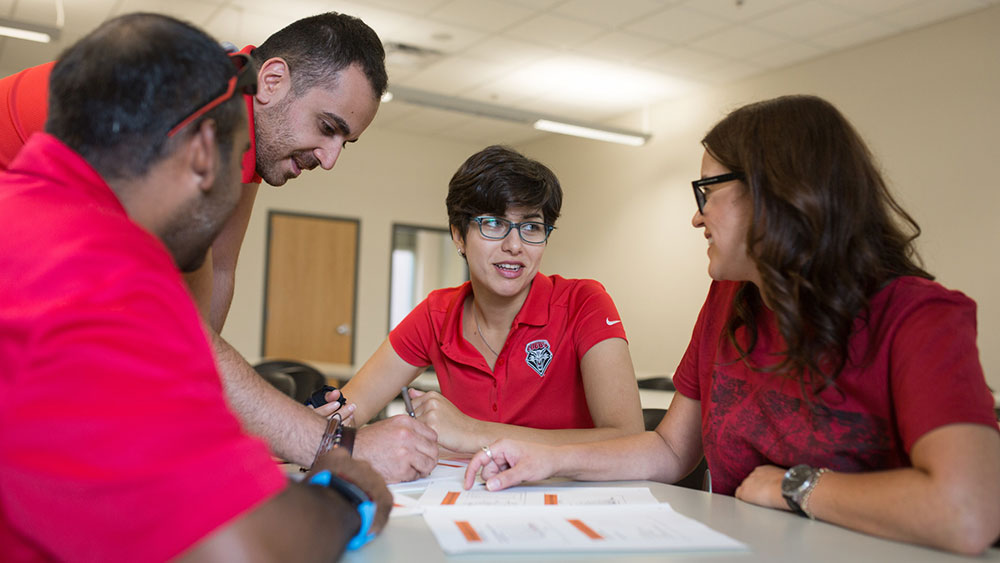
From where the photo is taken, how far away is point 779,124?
133 cm

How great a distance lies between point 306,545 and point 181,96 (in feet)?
1.67

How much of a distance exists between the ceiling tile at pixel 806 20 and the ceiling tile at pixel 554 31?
3.91 ft

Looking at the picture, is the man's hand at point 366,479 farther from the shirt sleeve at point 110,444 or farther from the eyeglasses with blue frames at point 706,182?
the eyeglasses with blue frames at point 706,182

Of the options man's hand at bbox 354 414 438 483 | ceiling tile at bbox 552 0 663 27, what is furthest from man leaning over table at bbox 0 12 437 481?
ceiling tile at bbox 552 0 663 27

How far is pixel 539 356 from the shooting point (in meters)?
2.15

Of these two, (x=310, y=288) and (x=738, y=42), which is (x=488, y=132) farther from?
(x=738, y=42)

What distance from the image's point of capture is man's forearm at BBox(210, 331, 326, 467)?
149 centimetres

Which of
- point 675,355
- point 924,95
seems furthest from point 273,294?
point 924,95

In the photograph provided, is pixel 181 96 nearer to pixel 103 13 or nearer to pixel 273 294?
pixel 103 13

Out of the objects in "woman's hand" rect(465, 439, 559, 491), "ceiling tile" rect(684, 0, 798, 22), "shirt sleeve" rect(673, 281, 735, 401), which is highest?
"ceiling tile" rect(684, 0, 798, 22)

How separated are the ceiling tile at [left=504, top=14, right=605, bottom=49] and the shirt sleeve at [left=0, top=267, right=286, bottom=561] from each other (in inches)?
204

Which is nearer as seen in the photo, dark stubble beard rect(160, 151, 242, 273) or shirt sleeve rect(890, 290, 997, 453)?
dark stubble beard rect(160, 151, 242, 273)

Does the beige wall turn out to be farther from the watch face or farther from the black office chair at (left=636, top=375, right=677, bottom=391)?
the watch face

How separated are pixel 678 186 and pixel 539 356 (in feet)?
18.1
